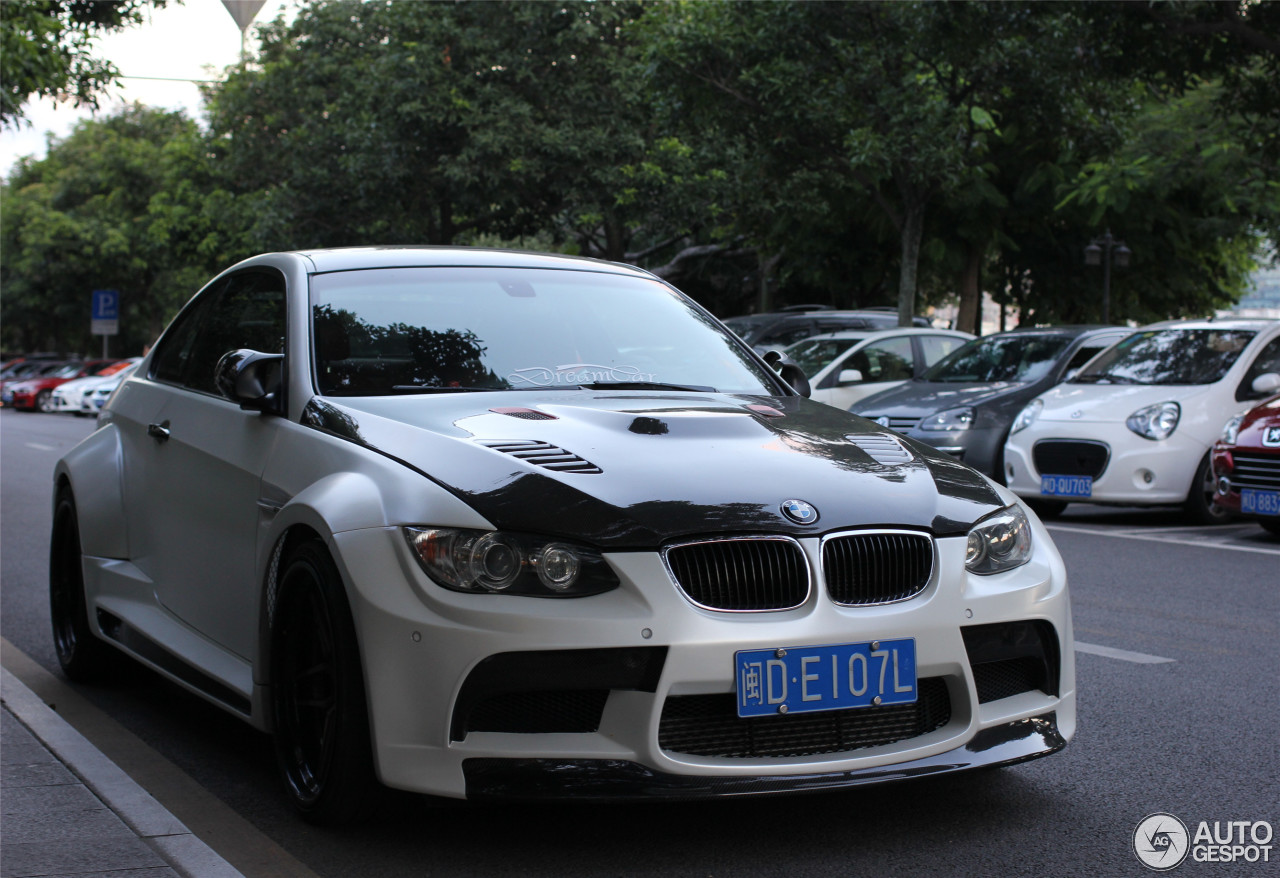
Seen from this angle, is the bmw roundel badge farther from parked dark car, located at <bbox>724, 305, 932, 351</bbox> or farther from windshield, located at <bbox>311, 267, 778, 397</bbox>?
parked dark car, located at <bbox>724, 305, 932, 351</bbox>

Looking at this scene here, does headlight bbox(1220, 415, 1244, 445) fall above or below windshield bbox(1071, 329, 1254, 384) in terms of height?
below

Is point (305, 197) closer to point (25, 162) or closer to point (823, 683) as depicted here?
point (823, 683)

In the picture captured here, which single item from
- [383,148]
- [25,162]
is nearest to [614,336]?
[383,148]

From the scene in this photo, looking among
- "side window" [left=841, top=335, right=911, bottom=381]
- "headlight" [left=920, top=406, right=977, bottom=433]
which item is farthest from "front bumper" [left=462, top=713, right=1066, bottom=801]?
"side window" [left=841, top=335, right=911, bottom=381]

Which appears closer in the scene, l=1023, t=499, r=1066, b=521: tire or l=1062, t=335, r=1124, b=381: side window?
l=1023, t=499, r=1066, b=521: tire

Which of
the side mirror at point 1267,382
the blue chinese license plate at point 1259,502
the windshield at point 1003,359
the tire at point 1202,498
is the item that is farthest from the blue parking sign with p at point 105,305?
the blue chinese license plate at point 1259,502

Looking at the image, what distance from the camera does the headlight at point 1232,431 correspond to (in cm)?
994

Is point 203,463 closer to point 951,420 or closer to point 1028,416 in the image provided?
point 1028,416

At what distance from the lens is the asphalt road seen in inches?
134

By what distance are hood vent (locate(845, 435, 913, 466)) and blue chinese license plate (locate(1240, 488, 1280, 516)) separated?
21.2ft

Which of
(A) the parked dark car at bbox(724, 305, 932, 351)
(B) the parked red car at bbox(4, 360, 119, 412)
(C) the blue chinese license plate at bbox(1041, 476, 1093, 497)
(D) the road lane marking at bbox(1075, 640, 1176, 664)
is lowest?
(B) the parked red car at bbox(4, 360, 119, 412)

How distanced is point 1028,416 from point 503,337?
8.00 m

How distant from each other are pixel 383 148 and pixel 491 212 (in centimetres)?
287

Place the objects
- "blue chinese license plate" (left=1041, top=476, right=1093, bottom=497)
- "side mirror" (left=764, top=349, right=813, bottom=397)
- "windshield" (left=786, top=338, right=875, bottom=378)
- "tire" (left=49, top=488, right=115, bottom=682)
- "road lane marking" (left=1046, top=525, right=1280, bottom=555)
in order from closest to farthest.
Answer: "side mirror" (left=764, top=349, right=813, bottom=397) → "tire" (left=49, top=488, right=115, bottom=682) → "road lane marking" (left=1046, top=525, right=1280, bottom=555) → "blue chinese license plate" (left=1041, top=476, right=1093, bottom=497) → "windshield" (left=786, top=338, right=875, bottom=378)
